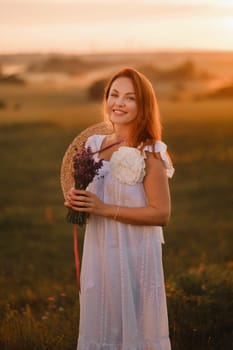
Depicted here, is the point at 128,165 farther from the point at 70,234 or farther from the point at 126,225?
the point at 70,234

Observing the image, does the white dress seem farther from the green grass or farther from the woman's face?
the green grass

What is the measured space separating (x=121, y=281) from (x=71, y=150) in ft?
2.28

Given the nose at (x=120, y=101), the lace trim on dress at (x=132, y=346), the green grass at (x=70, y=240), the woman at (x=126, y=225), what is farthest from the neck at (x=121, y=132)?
the green grass at (x=70, y=240)

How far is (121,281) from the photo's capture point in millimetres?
3629

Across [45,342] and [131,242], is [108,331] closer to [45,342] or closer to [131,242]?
[131,242]

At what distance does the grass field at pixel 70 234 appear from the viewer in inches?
189

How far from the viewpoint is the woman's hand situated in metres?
3.48

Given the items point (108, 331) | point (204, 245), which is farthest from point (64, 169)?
point (204, 245)

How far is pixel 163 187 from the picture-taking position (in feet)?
11.6

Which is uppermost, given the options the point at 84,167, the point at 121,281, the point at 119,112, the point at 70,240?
the point at 70,240

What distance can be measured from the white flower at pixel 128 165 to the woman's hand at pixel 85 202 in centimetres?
16

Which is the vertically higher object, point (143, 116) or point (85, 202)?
point (143, 116)

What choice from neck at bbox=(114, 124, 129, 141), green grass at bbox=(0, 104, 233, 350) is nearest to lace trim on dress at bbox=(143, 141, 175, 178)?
neck at bbox=(114, 124, 129, 141)

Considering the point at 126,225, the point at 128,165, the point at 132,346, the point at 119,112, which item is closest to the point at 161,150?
the point at 128,165
